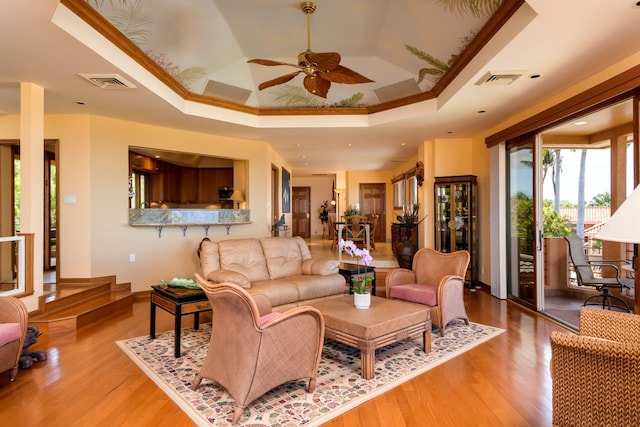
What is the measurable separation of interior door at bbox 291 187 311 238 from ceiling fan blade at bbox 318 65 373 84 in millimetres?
11027

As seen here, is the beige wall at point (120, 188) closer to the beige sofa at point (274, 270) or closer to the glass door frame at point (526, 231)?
the glass door frame at point (526, 231)

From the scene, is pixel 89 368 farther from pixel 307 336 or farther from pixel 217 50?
pixel 217 50

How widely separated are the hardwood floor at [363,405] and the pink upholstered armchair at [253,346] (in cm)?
35

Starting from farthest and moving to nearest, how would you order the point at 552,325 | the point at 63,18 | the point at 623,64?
the point at 552,325
the point at 623,64
the point at 63,18

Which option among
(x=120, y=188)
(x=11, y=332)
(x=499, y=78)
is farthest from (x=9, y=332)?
(x=499, y=78)

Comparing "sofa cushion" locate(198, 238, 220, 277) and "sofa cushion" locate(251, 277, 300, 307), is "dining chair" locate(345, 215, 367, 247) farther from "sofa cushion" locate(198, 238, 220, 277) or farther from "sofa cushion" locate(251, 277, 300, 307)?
"sofa cushion" locate(198, 238, 220, 277)

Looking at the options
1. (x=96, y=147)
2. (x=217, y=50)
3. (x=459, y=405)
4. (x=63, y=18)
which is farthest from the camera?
(x=96, y=147)

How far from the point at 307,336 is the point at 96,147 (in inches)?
176

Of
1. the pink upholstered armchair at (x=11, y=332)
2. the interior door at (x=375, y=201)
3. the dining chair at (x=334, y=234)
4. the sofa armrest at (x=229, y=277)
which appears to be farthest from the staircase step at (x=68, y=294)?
the interior door at (x=375, y=201)

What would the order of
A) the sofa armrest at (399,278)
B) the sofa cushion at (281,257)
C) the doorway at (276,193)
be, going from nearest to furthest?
the sofa armrest at (399,278)
the sofa cushion at (281,257)
the doorway at (276,193)

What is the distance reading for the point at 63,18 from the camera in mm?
2697

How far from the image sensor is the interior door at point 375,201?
1239cm

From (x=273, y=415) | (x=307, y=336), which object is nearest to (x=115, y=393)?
(x=273, y=415)

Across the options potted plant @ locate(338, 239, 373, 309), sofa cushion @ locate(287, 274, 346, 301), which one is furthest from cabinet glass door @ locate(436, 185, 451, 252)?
potted plant @ locate(338, 239, 373, 309)
